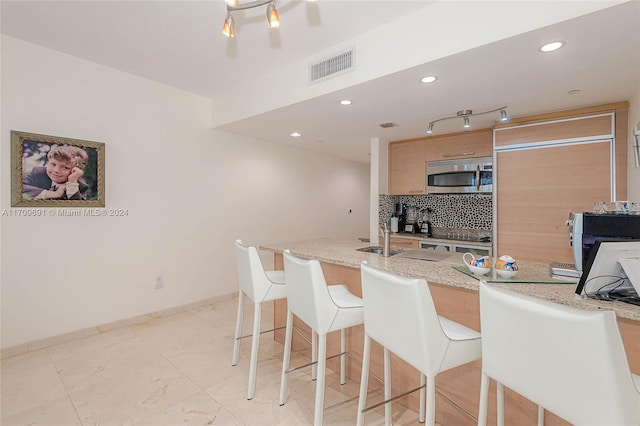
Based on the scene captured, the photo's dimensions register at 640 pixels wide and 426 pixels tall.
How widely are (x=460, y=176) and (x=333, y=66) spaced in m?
2.19

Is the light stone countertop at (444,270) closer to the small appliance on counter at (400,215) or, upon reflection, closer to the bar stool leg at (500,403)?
the bar stool leg at (500,403)

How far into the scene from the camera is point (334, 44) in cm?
245

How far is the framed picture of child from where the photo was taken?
254 centimetres

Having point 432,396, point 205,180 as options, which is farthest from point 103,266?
point 432,396

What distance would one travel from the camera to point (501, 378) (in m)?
1.12

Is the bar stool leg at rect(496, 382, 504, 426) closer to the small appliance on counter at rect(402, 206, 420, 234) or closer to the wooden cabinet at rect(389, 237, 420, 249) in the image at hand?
the wooden cabinet at rect(389, 237, 420, 249)

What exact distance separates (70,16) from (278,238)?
327cm

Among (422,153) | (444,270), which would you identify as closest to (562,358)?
(444,270)

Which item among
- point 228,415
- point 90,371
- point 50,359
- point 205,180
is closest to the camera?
point 228,415

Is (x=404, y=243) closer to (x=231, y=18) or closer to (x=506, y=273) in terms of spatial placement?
(x=506, y=273)

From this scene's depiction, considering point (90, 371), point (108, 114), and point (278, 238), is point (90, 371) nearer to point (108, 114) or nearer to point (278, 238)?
point (108, 114)

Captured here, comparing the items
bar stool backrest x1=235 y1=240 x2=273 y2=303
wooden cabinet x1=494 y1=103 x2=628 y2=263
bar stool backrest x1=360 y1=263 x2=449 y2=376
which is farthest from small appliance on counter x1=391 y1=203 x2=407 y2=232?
bar stool backrest x1=360 y1=263 x2=449 y2=376

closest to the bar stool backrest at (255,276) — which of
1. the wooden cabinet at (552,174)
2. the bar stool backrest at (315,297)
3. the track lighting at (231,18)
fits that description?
the bar stool backrest at (315,297)

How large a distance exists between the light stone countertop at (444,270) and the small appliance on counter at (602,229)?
0.69ft
